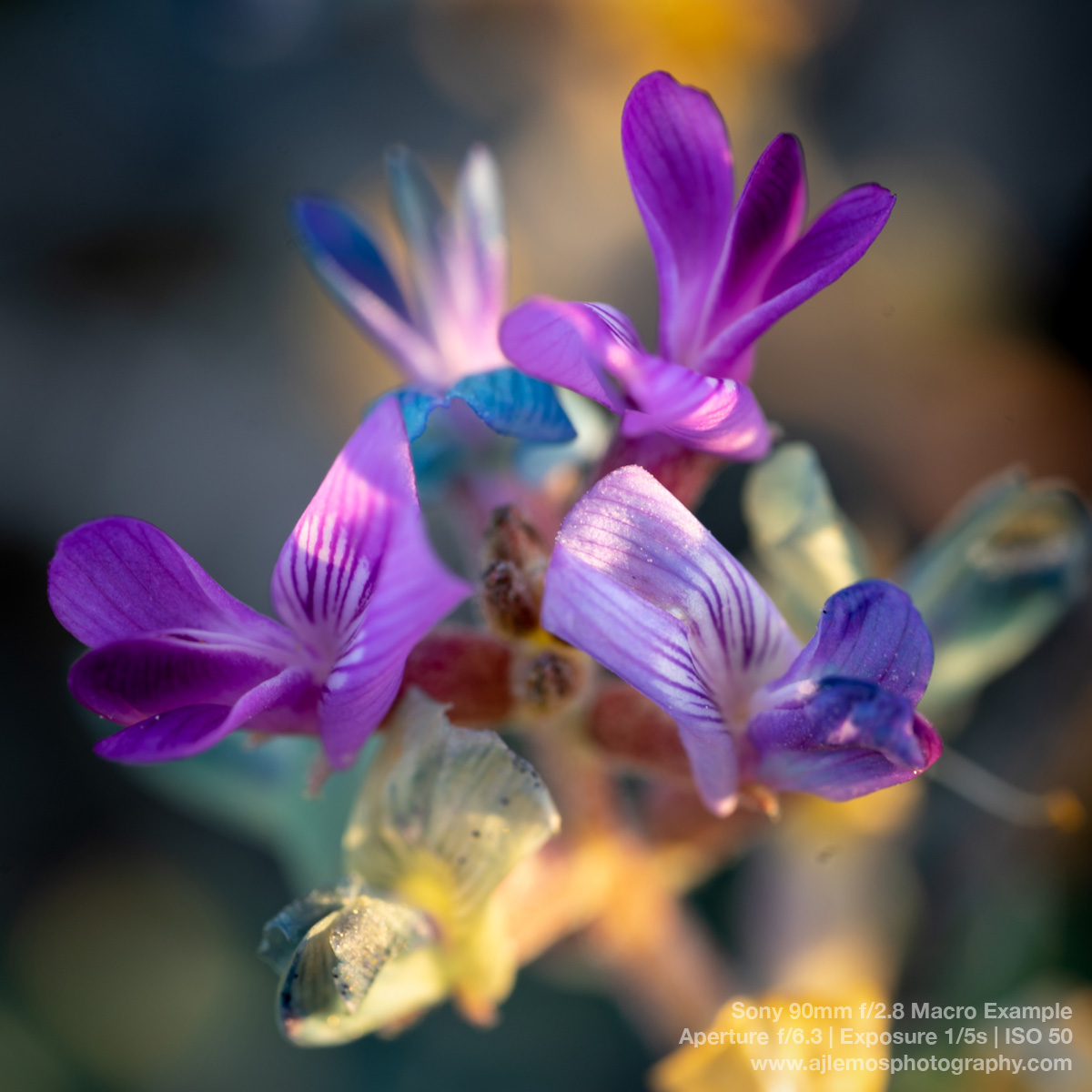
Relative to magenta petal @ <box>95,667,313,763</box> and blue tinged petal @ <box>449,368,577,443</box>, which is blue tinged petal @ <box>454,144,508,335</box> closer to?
blue tinged petal @ <box>449,368,577,443</box>

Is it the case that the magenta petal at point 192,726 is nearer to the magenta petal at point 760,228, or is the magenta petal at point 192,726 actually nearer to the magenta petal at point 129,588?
the magenta petal at point 129,588

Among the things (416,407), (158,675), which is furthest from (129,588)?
(416,407)

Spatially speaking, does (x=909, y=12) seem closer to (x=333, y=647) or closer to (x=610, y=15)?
(x=610, y=15)

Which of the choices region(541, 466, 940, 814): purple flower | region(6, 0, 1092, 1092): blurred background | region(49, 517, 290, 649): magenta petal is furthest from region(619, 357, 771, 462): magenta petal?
region(6, 0, 1092, 1092): blurred background

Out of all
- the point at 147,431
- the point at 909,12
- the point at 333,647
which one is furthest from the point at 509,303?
the point at 333,647

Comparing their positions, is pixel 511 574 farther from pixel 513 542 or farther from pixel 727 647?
pixel 727 647

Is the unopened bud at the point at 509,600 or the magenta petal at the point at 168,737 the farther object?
the unopened bud at the point at 509,600

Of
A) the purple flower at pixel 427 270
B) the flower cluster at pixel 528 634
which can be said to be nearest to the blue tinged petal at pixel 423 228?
the purple flower at pixel 427 270
